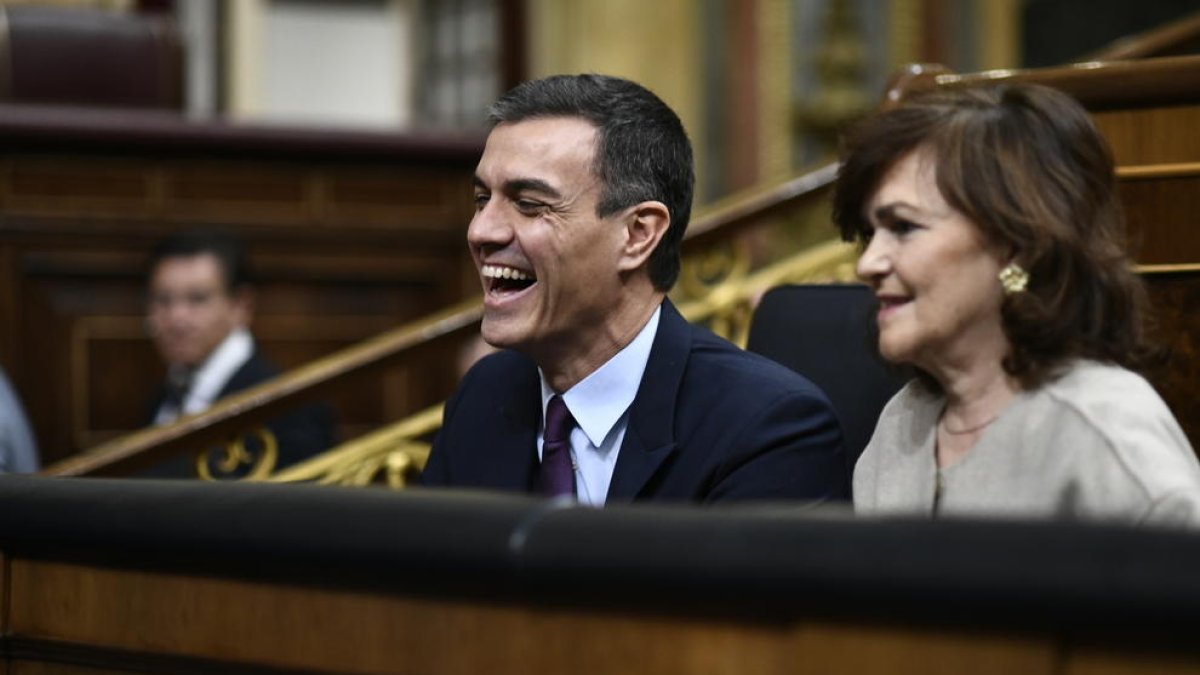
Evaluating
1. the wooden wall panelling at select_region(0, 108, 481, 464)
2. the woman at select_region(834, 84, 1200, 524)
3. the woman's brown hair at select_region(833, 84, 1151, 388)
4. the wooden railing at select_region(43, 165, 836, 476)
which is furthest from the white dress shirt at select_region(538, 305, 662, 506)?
the wooden wall panelling at select_region(0, 108, 481, 464)

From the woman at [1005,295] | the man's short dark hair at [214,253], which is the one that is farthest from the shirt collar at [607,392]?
the man's short dark hair at [214,253]

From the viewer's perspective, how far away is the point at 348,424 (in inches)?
195

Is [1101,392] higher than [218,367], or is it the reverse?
[1101,392]

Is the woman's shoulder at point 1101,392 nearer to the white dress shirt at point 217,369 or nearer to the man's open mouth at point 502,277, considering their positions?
the man's open mouth at point 502,277

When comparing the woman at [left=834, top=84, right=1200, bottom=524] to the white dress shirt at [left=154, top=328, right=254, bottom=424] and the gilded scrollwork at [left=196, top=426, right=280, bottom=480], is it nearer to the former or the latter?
the gilded scrollwork at [left=196, top=426, right=280, bottom=480]

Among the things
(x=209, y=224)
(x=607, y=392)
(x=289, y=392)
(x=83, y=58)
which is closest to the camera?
(x=607, y=392)

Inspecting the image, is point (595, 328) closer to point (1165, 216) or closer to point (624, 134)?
point (624, 134)

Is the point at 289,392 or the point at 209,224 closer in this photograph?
the point at 289,392

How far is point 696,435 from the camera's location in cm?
208

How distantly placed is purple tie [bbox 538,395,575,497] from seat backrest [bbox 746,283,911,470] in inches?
15.0

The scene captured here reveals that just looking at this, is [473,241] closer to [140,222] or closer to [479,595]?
[479,595]

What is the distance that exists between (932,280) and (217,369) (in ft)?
9.87

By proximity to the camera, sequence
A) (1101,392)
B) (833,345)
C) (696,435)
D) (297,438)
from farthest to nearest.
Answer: (297,438) → (833,345) → (696,435) → (1101,392)

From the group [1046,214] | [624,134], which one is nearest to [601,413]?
[624,134]
